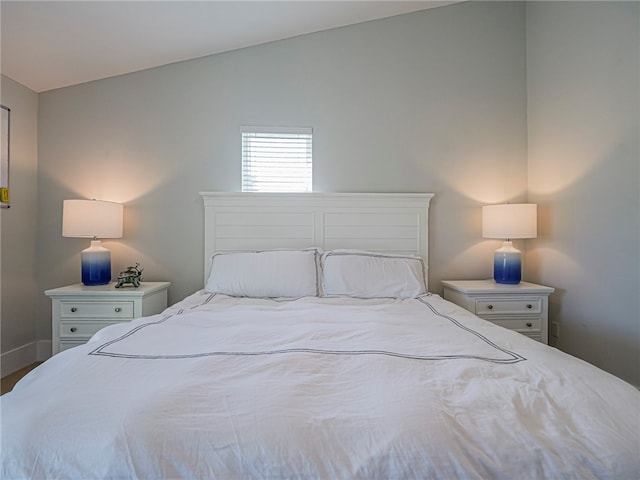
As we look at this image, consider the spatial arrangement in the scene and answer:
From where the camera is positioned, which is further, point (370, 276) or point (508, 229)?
point (508, 229)

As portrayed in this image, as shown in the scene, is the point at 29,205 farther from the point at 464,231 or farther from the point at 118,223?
the point at 464,231

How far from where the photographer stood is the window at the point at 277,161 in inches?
114

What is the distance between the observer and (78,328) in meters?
2.37

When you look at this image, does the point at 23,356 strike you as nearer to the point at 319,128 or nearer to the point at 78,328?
the point at 78,328

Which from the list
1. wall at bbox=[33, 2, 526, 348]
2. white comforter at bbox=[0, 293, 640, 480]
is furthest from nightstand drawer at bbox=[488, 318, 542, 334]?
white comforter at bbox=[0, 293, 640, 480]

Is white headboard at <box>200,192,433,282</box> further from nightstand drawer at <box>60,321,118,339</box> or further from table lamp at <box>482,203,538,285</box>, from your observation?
nightstand drawer at <box>60,321,118,339</box>

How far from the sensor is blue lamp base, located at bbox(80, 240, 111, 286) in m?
2.56

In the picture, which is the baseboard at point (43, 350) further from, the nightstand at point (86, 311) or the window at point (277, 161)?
the window at point (277, 161)

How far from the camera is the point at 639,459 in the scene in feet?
2.21

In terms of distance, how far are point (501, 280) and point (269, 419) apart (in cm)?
254

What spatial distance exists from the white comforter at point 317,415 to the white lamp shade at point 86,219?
5.28 ft

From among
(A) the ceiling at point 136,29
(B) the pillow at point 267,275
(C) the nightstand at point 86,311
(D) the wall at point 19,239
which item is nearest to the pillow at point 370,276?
(B) the pillow at point 267,275

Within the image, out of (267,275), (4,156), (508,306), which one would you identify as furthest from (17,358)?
(508,306)

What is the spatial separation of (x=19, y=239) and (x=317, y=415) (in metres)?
3.02
